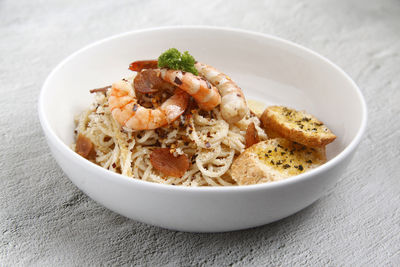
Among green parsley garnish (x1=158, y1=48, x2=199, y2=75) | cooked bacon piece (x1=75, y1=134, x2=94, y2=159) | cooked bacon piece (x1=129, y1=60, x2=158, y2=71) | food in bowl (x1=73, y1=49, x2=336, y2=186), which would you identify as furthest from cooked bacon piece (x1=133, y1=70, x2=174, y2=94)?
cooked bacon piece (x1=75, y1=134, x2=94, y2=159)

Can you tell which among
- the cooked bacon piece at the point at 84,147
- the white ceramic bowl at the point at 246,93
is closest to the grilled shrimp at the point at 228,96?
the white ceramic bowl at the point at 246,93

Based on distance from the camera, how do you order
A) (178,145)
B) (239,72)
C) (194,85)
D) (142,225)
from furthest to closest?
(239,72)
(178,145)
(194,85)
(142,225)

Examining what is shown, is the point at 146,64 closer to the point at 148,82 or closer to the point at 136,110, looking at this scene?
the point at 148,82

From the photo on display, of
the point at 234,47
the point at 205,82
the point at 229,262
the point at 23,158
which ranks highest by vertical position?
the point at 205,82

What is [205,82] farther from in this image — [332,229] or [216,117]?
[332,229]

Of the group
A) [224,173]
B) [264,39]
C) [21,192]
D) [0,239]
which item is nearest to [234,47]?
[264,39]

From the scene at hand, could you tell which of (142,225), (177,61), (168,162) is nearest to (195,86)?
(177,61)

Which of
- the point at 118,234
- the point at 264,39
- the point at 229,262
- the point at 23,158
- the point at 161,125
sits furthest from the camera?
the point at 264,39
